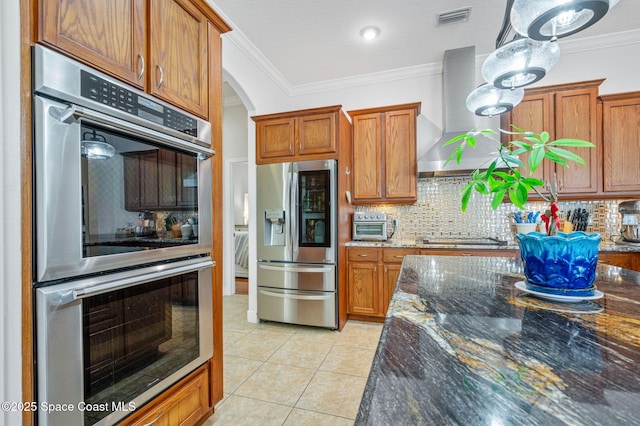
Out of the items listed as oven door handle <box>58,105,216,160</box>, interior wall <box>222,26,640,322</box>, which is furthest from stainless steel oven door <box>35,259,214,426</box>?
interior wall <box>222,26,640,322</box>

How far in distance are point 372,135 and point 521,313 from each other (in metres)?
2.95

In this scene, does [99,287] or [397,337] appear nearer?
[397,337]

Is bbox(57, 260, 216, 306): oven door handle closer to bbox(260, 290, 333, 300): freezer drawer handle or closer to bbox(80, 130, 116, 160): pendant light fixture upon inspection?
bbox(80, 130, 116, 160): pendant light fixture

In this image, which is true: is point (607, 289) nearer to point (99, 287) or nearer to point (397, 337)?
point (397, 337)

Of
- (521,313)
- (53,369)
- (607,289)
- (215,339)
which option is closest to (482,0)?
(607,289)

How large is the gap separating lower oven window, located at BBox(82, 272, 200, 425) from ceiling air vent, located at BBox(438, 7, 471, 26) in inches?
120

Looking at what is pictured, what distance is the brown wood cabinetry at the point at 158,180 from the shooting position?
1165 millimetres

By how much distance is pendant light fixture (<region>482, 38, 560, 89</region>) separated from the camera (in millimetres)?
1271

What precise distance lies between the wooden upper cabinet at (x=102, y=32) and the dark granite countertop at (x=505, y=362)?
134 cm

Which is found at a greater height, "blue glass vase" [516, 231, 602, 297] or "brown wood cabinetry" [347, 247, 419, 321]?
"blue glass vase" [516, 231, 602, 297]

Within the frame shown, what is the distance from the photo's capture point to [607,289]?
42.1 inches

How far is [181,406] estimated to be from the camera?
1386mm

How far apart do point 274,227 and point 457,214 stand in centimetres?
222
